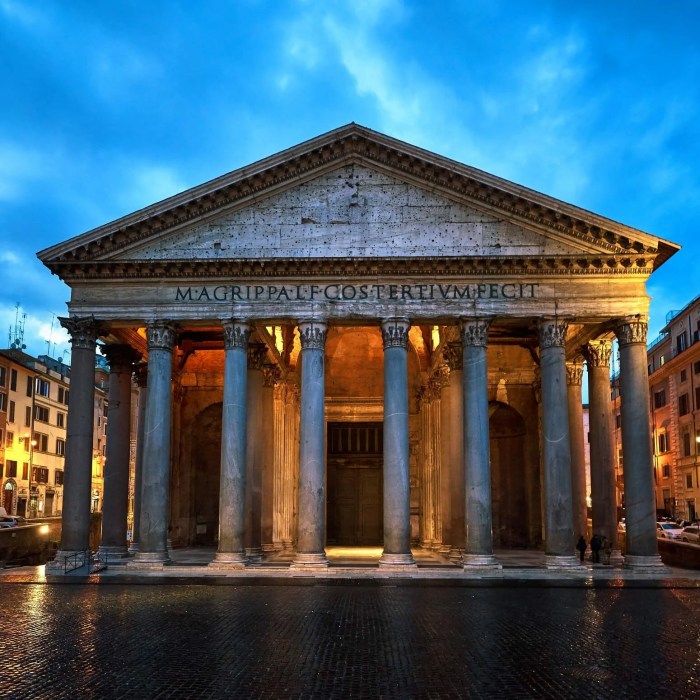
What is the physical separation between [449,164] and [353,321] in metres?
5.27

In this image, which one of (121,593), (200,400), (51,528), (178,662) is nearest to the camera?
(178,662)

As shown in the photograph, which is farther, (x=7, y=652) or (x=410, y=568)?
(x=410, y=568)

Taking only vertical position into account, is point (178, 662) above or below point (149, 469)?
below

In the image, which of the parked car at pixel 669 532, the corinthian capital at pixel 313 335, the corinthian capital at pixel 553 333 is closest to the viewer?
the corinthian capital at pixel 553 333

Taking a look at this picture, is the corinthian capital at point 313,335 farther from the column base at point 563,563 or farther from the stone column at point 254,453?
the column base at point 563,563

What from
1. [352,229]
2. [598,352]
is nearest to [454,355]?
[598,352]

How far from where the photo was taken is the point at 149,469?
896 inches

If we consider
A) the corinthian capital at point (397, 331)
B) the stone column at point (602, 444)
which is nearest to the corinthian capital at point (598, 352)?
the stone column at point (602, 444)

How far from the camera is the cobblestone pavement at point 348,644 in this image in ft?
28.9

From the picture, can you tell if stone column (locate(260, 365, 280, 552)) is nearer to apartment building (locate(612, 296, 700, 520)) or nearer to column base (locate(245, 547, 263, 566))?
column base (locate(245, 547, 263, 566))

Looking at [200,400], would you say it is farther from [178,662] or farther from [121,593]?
[178,662]

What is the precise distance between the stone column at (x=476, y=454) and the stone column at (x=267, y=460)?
8.18 metres

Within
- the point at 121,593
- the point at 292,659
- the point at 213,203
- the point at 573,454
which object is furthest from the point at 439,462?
the point at 292,659

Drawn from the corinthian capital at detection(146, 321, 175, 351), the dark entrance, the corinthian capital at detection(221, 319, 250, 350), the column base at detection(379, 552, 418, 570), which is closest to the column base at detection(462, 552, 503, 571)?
the column base at detection(379, 552, 418, 570)
